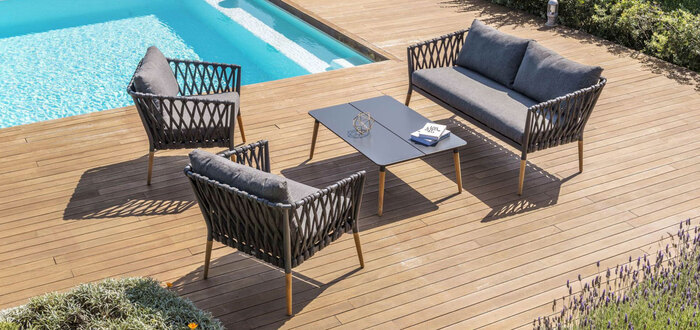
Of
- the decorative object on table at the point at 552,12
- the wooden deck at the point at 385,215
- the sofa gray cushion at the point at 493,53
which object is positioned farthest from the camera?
the decorative object on table at the point at 552,12

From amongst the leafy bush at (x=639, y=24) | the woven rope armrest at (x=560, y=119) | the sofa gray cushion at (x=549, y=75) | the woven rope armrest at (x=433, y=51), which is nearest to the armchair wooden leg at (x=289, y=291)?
the woven rope armrest at (x=560, y=119)

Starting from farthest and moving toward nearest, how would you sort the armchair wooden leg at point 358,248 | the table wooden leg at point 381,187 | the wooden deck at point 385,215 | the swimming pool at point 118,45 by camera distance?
the swimming pool at point 118,45 < the table wooden leg at point 381,187 < the armchair wooden leg at point 358,248 < the wooden deck at point 385,215

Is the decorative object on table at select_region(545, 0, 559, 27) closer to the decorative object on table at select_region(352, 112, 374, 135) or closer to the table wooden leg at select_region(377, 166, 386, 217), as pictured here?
the decorative object on table at select_region(352, 112, 374, 135)

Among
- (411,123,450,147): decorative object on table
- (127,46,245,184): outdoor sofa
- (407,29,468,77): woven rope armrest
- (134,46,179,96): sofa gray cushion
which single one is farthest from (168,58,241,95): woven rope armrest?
(411,123,450,147): decorative object on table

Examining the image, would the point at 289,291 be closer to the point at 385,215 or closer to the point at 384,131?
the point at 385,215

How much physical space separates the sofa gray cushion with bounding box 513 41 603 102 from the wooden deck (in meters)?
0.53

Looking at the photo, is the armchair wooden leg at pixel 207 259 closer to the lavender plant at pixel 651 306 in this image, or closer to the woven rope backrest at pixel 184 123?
the woven rope backrest at pixel 184 123

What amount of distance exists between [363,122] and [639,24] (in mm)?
4551

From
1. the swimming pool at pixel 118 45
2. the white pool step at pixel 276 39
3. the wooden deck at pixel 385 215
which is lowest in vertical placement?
the swimming pool at pixel 118 45

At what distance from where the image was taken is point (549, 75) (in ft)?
18.6

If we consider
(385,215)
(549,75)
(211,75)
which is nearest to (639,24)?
(549,75)

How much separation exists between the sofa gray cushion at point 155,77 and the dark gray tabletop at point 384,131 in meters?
1.16

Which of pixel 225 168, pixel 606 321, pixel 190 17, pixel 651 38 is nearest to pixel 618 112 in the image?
pixel 651 38

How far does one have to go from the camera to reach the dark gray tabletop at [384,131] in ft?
16.5
